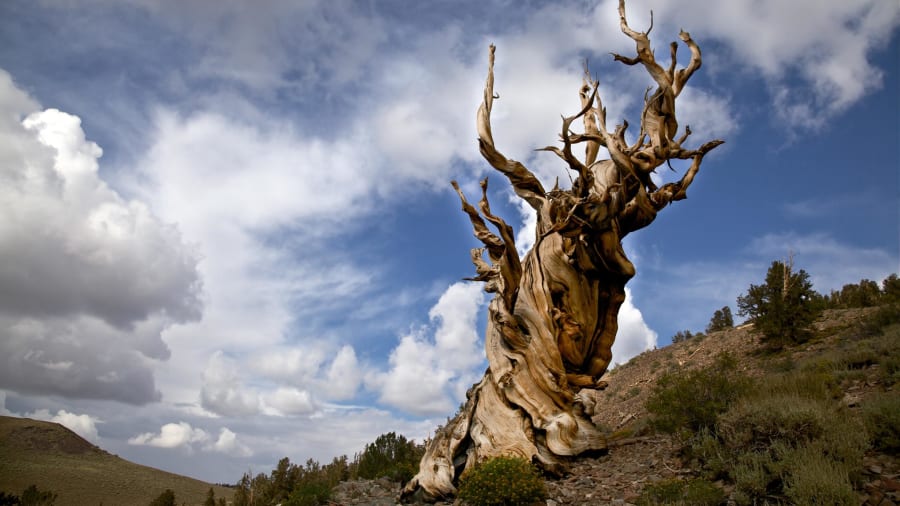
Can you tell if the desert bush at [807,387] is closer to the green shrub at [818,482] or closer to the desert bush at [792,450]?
the desert bush at [792,450]

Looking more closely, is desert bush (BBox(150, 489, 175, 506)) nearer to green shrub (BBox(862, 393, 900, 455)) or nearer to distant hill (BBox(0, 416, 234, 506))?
distant hill (BBox(0, 416, 234, 506))

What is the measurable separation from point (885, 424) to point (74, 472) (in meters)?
31.0

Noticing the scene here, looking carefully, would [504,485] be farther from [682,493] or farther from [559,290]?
[559,290]

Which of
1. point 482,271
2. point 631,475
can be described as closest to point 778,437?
point 631,475

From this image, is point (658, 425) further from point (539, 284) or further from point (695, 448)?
point (539, 284)

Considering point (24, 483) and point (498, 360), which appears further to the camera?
point (24, 483)

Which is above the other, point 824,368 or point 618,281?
point 618,281

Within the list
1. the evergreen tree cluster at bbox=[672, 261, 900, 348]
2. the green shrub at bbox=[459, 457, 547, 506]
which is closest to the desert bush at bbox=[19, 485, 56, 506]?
the green shrub at bbox=[459, 457, 547, 506]

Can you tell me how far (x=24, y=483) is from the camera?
22.4m

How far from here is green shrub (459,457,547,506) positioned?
24.3ft

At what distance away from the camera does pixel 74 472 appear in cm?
2538

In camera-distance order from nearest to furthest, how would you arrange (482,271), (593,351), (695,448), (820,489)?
1. (820,489)
2. (695,448)
3. (593,351)
4. (482,271)

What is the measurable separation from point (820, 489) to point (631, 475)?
3.10 m

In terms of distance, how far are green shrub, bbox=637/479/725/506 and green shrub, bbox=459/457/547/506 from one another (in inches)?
58.3
